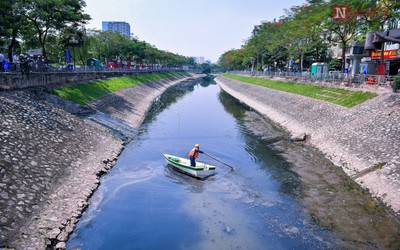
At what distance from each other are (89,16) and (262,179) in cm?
3869

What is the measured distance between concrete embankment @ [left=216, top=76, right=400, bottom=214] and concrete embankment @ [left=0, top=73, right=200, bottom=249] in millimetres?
17583

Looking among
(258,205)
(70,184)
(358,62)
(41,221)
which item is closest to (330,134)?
(258,205)

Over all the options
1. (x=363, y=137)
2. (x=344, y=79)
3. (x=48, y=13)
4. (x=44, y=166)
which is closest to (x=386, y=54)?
(x=344, y=79)

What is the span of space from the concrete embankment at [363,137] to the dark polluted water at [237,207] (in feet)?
3.09

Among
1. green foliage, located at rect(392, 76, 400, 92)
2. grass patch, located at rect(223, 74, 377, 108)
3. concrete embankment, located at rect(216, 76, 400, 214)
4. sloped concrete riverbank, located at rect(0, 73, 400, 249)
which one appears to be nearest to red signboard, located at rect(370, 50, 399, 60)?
grass patch, located at rect(223, 74, 377, 108)

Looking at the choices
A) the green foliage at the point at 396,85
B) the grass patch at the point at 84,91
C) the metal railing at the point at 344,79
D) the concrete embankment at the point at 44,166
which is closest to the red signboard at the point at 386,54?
the metal railing at the point at 344,79

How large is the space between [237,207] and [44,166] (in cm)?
1174

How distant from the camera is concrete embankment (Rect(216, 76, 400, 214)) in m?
18.2

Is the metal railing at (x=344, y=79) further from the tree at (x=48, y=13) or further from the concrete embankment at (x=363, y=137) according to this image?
the tree at (x=48, y=13)

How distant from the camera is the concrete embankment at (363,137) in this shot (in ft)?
59.7

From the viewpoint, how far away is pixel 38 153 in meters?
18.4

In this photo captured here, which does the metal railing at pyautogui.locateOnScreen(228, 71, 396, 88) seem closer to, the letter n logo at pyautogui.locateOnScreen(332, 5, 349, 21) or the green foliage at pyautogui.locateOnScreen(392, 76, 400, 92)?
the green foliage at pyautogui.locateOnScreen(392, 76, 400, 92)

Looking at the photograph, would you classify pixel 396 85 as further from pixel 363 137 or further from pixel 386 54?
pixel 386 54

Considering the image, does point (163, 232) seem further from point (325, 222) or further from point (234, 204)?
point (325, 222)
